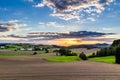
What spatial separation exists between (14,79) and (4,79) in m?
1.13

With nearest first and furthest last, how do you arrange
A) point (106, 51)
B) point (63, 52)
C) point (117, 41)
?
point (106, 51) < point (63, 52) < point (117, 41)

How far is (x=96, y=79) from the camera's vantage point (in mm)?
30969

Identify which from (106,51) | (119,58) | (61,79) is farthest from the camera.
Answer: (106,51)

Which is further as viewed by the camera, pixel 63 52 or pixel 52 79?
pixel 63 52

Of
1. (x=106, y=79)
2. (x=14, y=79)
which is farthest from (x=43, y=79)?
(x=106, y=79)

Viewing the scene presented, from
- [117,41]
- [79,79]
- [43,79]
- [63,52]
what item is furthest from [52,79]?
[117,41]

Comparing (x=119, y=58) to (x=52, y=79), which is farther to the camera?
(x=119, y=58)

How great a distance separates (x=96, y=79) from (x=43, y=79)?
601 centimetres

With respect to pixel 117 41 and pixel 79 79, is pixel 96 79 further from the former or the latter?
pixel 117 41

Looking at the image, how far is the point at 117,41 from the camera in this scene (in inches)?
6024

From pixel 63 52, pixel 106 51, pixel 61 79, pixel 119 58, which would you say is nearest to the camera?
pixel 61 79

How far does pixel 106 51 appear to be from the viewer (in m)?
121

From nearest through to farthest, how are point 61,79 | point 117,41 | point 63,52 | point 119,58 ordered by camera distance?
point 61,79 < point 119,58 < point 63,52 < point 117,41

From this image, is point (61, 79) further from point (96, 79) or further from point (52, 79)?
point (96, 79)
